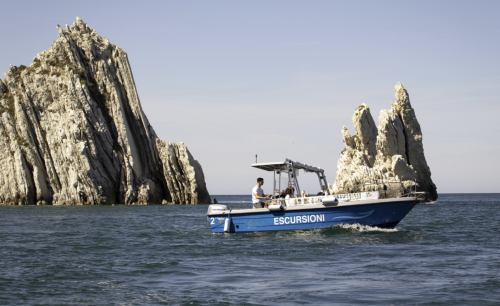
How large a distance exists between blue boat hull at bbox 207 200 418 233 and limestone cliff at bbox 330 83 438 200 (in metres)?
46.4

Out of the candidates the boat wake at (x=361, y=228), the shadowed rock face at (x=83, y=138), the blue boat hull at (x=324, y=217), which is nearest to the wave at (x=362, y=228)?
the boat wake at (x=361, y=228)

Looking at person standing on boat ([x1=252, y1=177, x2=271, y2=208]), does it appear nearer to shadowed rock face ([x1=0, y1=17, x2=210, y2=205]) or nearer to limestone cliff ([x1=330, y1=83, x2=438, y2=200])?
shadowed rock face ([x1=0, y1=17, x2=210, y2=205])

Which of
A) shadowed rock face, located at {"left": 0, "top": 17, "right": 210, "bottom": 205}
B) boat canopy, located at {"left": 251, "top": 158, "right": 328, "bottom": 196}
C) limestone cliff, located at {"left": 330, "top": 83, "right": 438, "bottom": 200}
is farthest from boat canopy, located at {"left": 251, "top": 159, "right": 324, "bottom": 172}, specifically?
limestone cliff, located at {"left": 330, "top": 83, "right": 438, "bottom": 200}

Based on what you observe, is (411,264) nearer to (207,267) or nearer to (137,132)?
(207,267)

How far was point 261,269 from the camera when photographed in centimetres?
1141

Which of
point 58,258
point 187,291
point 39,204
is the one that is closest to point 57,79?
point 39,204

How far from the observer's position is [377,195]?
1777cm

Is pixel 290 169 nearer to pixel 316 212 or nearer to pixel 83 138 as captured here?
pixel 316 212

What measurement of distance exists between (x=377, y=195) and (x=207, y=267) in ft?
28.2

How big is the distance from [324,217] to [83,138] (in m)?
46.2

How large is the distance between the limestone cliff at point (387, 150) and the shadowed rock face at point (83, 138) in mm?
22765

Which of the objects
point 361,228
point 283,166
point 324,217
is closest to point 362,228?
point 361,228

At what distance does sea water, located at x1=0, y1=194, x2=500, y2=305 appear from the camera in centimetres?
877

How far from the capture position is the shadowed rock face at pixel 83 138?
56750 mm
